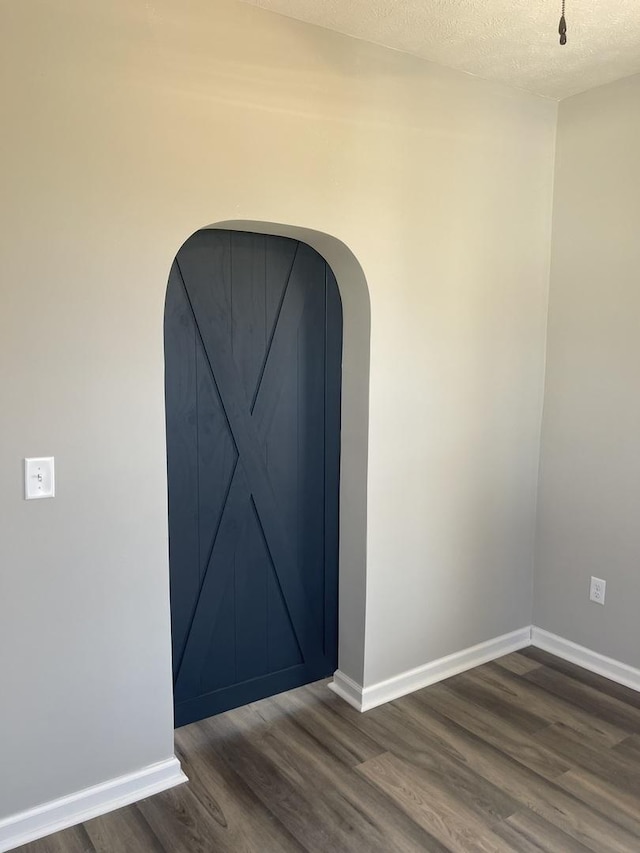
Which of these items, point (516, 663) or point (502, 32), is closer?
point (502, 32)

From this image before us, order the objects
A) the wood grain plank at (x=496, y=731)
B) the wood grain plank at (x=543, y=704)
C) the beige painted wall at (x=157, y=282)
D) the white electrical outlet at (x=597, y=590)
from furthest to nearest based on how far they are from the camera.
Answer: the white electrical outlet at (x=597, y=590), the wood grain plank at (x=543, y=704), the wood grain plank at (x=496, y=731), the beige painted wall at (x=157, y=282)

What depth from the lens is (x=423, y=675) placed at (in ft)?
9.59

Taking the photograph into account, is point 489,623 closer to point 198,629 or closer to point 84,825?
point 198,629

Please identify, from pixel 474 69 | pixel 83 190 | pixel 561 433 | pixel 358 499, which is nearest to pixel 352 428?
pixel 358 499

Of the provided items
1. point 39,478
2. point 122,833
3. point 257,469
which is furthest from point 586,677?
point 39,478

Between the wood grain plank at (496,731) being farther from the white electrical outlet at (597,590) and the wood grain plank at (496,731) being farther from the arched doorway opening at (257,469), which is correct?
the white electrical outlet at (597,590)

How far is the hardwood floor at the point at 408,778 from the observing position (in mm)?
2029

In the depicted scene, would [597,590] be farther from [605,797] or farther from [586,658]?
[605,797]

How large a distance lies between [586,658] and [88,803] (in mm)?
2203

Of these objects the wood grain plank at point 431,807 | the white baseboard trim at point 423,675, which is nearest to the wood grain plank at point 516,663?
the white baseboard trim at point 423,675

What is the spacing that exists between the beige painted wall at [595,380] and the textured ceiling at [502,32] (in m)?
0.30

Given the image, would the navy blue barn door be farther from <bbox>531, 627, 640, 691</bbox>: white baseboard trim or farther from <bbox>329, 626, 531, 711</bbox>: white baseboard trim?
<bbox>531, 627, 640, 691</bbox>: white baseboard trim

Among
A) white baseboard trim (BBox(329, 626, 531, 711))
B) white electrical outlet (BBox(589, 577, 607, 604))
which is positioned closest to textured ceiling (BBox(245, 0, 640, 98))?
white electrical outlet (BBox(589, 577, 607, 604))

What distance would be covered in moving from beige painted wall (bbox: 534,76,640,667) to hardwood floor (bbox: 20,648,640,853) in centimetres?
47
